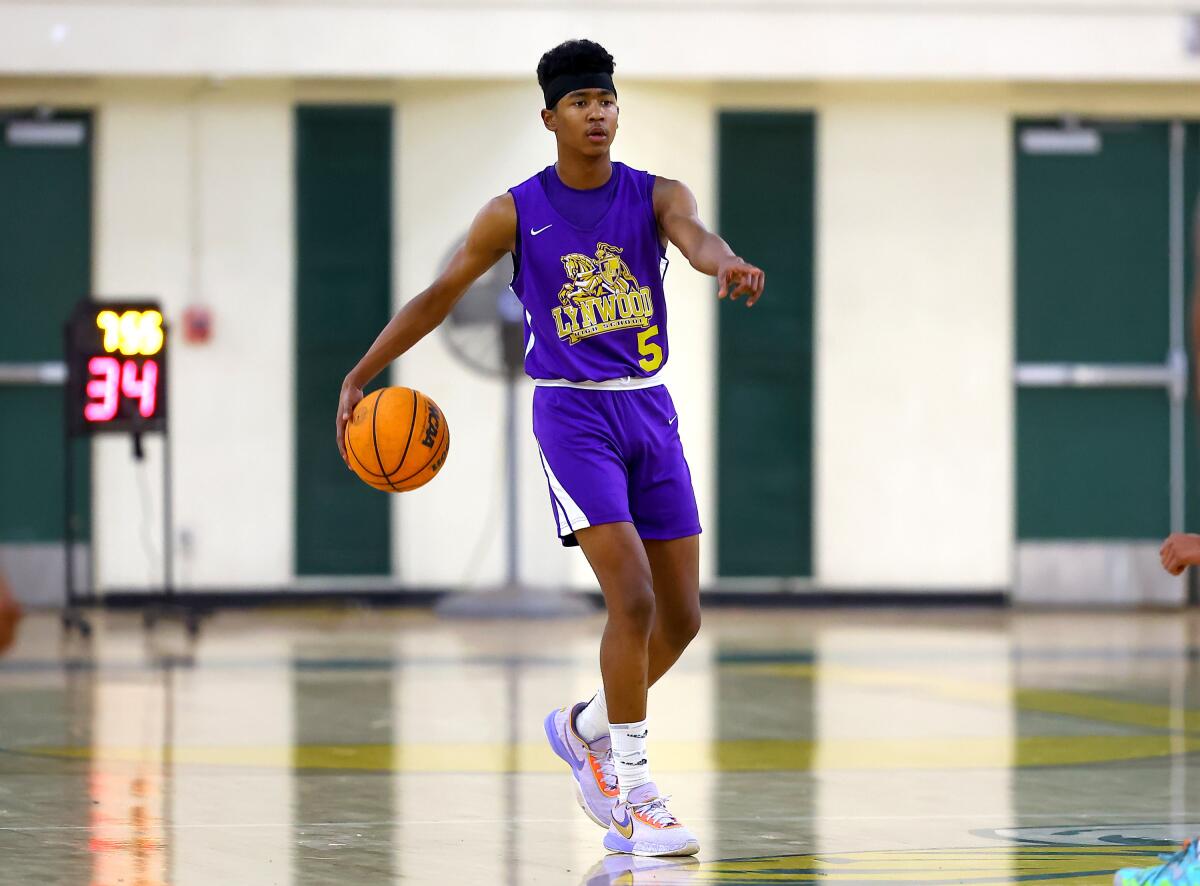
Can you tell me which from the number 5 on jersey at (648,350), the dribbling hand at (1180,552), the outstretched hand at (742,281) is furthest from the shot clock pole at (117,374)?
the dribbling hand at (1180,552)

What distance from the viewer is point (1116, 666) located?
11320mm

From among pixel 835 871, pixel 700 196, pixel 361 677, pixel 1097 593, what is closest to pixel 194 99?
pixel 700 196

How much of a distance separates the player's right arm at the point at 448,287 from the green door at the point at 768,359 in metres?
9.49

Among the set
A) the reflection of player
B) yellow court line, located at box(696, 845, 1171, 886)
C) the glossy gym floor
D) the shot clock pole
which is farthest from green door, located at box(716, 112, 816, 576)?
the reflection of player

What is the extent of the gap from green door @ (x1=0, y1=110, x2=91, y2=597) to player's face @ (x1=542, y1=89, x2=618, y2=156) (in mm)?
10082

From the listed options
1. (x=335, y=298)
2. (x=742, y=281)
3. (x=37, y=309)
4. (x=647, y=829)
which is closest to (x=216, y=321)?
(x=335, y=298)

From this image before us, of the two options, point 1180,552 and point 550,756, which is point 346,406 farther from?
point 1180,552

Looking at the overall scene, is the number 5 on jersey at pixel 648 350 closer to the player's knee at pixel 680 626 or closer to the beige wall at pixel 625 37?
the player's knee at pixel 680 626

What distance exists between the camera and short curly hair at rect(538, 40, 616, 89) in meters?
5.83

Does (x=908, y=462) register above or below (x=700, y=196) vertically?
below

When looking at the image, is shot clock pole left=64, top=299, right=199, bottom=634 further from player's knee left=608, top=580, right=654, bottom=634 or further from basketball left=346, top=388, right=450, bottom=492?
player's knee left=608, top=580, right=654, bottom=634

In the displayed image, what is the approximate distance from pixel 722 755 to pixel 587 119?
2.82 m

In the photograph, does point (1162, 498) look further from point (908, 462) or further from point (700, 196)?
point (700, 196)

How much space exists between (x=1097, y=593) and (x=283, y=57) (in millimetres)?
7051
